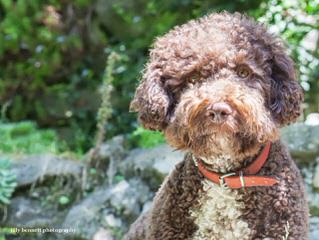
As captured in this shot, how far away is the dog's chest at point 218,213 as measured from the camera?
325 centimetres

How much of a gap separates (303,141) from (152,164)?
1.05 metres

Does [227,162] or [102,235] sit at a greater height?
[227,162]

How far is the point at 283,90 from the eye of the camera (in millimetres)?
3076

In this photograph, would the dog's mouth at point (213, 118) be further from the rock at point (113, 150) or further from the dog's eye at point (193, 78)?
the rock at point (113, 150)

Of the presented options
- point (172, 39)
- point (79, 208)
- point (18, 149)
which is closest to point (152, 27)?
point (18, 149)

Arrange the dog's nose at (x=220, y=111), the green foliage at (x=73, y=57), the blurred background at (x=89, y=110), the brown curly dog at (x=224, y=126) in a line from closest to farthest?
the dog's nose at (x=220, y=111), the brown curly dog at (x=224, y=126), the blurred background at (x=89, y=110), the green foliage at (x=73, y=57)

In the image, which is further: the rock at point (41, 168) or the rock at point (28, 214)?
the rock at point (41, 168)

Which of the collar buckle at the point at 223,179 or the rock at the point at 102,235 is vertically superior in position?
the collar buckle at the point at 223,179

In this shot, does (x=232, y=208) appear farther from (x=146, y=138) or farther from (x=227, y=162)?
(x=146, y=138)

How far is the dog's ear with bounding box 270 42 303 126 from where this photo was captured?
307cm

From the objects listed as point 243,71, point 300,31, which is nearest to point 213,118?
point 243,71

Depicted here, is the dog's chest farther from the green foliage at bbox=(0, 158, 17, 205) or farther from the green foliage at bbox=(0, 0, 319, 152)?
the green foliage at bbox=(0, 0, 319, 152)

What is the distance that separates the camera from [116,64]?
6637 mm

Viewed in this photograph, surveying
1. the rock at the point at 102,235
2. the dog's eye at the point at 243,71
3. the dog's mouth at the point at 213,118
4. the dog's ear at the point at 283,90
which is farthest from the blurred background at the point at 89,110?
the dog's mouth at the point at 213,118
